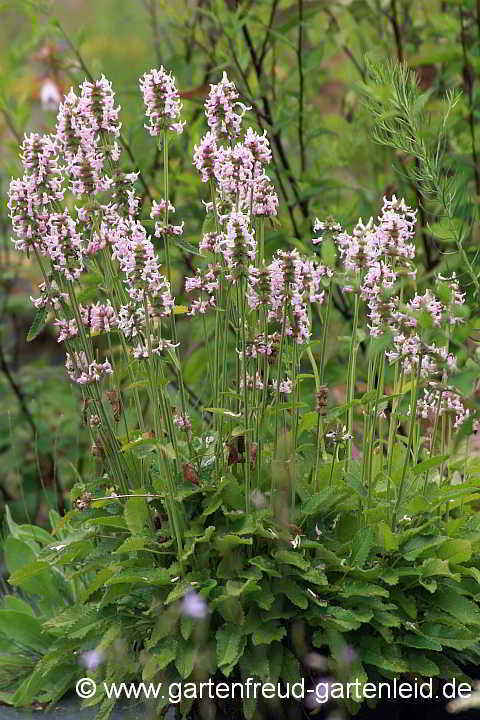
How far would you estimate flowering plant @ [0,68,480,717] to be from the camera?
176cm

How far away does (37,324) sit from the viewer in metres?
1.81

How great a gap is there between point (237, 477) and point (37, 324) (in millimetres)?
524

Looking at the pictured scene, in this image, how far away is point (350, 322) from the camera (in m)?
2.94

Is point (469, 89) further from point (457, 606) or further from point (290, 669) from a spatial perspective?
point (290, 669)

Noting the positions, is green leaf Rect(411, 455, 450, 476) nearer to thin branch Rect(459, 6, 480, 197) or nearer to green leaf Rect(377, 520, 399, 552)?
green leaf Rect(377, 520, 399, 552)

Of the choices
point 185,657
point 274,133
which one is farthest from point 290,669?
point 274,133

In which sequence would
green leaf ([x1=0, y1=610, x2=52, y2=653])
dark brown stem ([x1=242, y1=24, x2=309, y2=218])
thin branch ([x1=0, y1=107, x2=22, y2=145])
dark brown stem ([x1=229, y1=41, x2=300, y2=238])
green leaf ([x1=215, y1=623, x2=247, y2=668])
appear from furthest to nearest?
thin branch ([x1=0, y1=107, x2=22, y2=145]) < dark brown stem ([x1=242, y1=24, x2=309, y2=218]) < dark brown stem ([x1=229, y1=41, x2=300, y2=238]) < green leaf ([x1=0, y1=610, x2=52, y2=653]) < green leaf ([x1=215, y1=623, x2=247, y2=668])

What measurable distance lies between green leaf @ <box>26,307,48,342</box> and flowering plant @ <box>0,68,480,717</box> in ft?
0.06

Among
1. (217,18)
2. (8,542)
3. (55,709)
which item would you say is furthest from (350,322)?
(55,709)

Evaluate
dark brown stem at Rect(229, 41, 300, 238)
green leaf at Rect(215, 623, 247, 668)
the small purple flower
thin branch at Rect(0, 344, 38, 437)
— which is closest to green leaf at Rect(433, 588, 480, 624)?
green leaf at Rect(215, 623, 247, 668)

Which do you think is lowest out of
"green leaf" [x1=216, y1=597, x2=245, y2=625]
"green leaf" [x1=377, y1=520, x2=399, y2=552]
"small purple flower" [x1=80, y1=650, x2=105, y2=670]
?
"small purple flower" [x1=80, y1=650, x2=105, y2=670]

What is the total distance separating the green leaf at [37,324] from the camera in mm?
1791

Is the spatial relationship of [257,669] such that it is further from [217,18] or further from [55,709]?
[217,18]

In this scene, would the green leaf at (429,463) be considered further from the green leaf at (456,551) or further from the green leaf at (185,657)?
the green leaf at (185,657)
